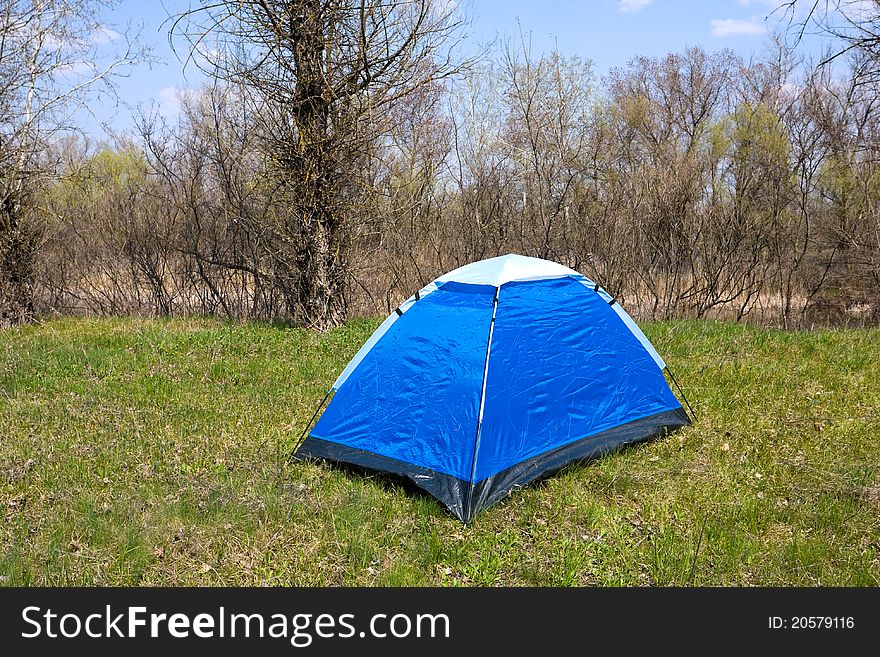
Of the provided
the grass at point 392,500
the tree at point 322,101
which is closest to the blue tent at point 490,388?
the grass at point 392,500

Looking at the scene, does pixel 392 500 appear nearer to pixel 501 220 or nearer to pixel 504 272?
pixel 504 272

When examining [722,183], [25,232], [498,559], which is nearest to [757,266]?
[722,183]

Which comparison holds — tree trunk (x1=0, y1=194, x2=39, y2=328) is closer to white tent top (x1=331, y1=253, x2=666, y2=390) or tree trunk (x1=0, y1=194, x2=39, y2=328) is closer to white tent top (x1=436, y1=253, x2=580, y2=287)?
white tent top (x1=331, y1=253, x2=666, y2=390)

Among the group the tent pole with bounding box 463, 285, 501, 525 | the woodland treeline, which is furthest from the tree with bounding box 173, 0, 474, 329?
the tent pole with bounding box 463, 285, 501, 525

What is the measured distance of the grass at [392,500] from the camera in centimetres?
346

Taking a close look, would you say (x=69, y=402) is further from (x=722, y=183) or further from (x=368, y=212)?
(x=722, y=183)

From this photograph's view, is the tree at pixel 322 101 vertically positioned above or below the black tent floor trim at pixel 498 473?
above

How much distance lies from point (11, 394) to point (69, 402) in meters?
0.81

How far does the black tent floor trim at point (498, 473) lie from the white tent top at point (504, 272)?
1.19 m

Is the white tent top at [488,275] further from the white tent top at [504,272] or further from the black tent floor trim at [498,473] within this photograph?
the black tent floor trim at [498,473]

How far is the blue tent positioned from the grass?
0.57 feet

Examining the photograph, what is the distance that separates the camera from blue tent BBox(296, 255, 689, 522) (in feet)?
13.5

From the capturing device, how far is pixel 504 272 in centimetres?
457

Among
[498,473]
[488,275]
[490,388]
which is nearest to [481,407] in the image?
[490,388]
